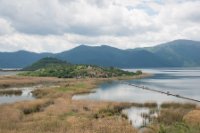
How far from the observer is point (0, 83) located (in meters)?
132

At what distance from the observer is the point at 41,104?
204 ft

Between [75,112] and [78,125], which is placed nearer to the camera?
[78,125]

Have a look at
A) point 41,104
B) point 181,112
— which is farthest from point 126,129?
point 41,104

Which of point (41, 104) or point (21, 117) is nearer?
point (21, 117)

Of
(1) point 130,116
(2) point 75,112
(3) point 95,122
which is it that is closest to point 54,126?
(3) point 95,122

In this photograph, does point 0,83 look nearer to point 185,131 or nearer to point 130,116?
point 130,116

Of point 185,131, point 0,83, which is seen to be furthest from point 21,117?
point 0,83

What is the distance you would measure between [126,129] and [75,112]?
53.0 feet

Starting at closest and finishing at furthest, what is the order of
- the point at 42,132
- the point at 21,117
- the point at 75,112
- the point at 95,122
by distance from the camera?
the point at 42,132, the point at 95,122, the point at 21,117, the point at 75,112

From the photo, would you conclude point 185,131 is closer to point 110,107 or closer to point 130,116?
point 130,116

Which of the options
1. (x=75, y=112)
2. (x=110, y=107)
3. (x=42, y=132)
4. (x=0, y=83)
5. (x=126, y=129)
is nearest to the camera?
(x=42, y=132)

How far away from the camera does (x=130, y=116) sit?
175ft

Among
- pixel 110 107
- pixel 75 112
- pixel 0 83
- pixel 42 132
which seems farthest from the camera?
pixel 0 83

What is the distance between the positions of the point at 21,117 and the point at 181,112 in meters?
24.2
